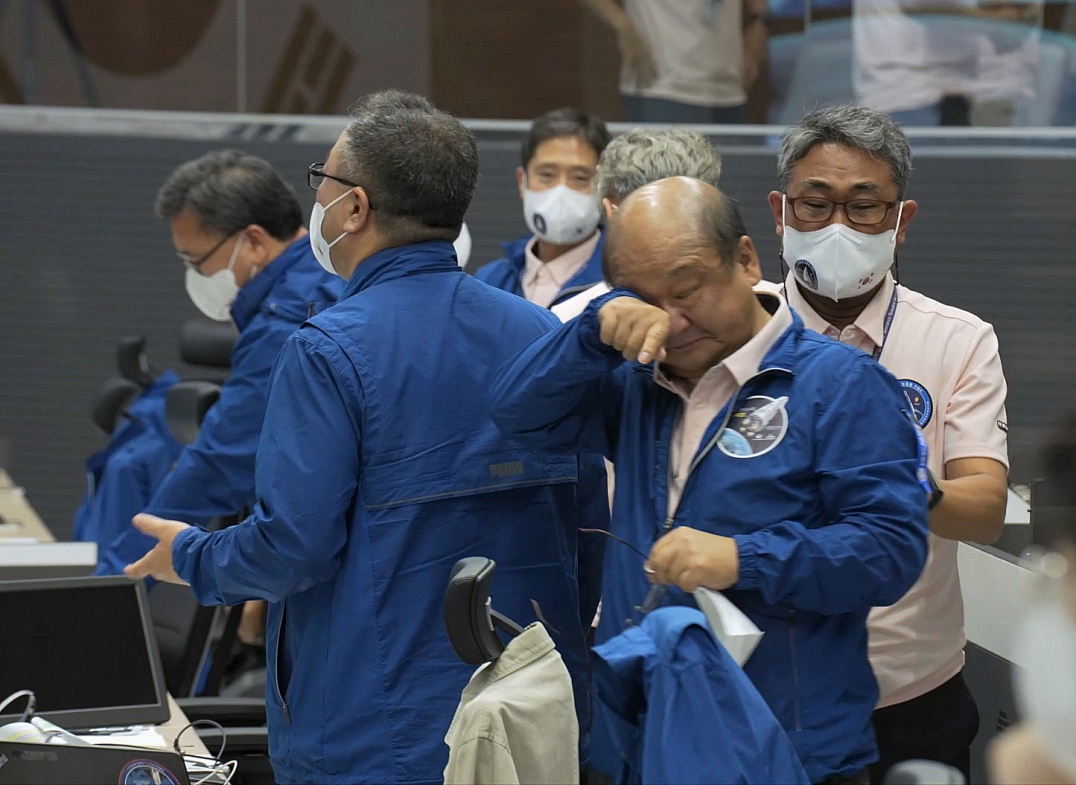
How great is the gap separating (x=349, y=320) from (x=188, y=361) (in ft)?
8.32

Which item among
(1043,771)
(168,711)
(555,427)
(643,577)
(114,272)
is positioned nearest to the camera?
(1043,771)

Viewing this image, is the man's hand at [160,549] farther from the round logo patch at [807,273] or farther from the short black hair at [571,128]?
the short black hair at [571,128]

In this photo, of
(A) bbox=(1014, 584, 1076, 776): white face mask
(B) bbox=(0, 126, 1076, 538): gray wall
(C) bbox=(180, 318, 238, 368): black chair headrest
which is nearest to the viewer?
(A) bbox=(1014, 584, 1076, 776): white face mask

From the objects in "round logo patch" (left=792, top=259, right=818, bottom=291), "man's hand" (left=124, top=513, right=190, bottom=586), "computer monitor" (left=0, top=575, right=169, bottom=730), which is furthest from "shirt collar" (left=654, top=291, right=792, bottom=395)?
"computer monitor" (left=0, top=575, right=169, bottom=730)

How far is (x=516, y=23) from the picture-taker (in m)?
Answer: 5.32

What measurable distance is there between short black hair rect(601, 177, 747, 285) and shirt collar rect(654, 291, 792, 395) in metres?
0.09

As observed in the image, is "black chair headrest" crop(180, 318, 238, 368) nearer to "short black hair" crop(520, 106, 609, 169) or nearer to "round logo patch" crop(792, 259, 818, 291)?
"short black hair" crop(520, 106, 609, 169)

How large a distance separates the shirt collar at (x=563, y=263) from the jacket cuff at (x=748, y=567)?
6.79ft

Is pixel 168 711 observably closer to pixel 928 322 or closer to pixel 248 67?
pixel 928 322

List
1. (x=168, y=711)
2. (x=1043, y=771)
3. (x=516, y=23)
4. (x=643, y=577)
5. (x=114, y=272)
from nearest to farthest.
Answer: (x=1043, y=771), (x=643, y=577), (x=168, y=711), (x=516, y=23), (x=114, y=272)

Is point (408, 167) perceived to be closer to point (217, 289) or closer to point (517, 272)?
point (517, 272)

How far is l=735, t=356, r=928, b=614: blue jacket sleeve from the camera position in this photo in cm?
164

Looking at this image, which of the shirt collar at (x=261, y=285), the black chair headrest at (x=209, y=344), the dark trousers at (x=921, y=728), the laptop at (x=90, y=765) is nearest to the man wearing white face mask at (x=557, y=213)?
the shirt collar at (x=261, y=285)

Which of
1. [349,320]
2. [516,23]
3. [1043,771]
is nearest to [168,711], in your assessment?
[349,320]
